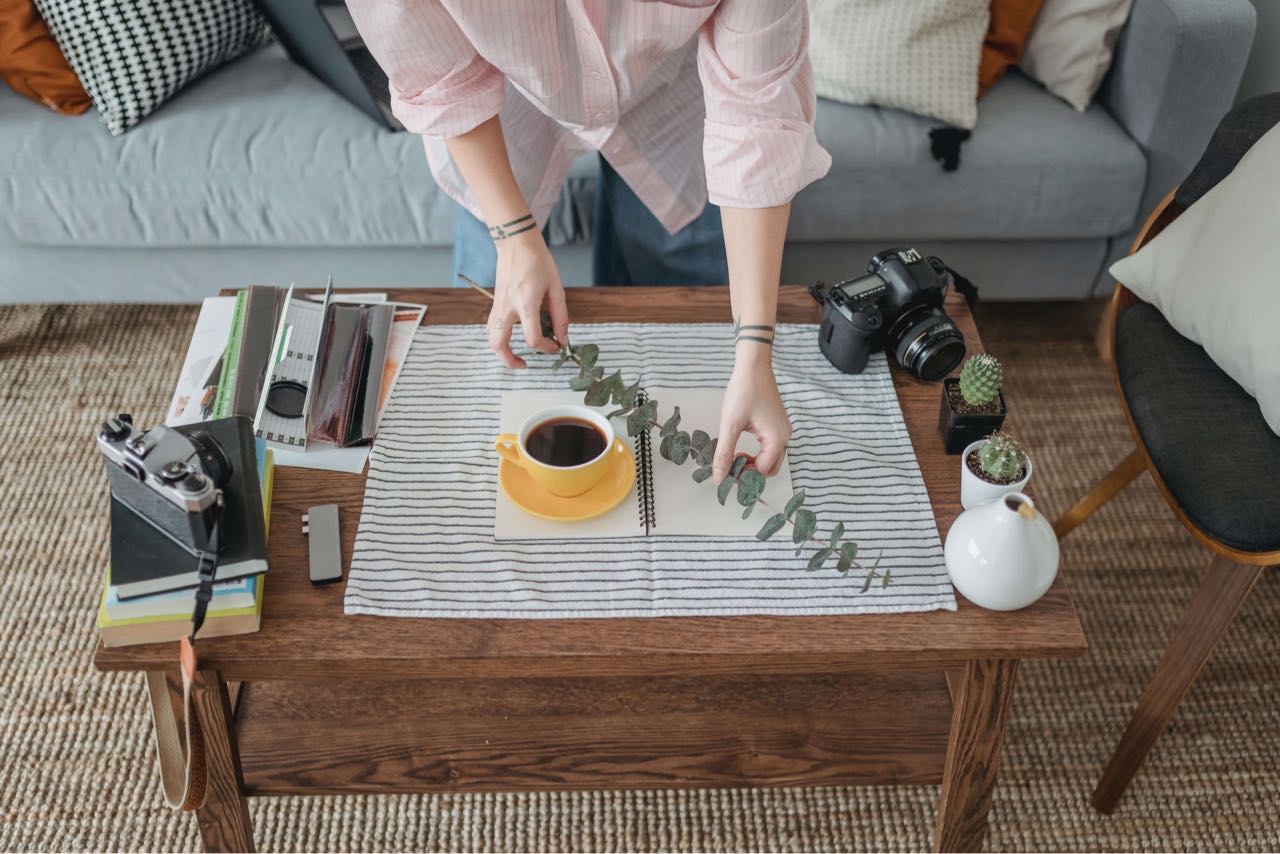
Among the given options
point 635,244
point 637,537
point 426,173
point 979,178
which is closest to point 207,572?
point 637,537

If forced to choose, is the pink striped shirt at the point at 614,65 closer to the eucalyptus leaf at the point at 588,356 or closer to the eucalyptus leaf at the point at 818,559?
the eucalyptus leaf at the point at 588,356

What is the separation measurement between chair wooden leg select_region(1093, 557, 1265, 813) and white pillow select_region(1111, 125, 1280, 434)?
0.59 feet

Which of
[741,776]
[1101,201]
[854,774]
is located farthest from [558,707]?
[1101,201]

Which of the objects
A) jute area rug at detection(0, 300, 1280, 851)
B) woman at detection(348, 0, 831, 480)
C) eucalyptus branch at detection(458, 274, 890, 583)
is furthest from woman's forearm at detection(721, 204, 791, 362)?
jute area rug at detection(0, 300, 1280, 851)

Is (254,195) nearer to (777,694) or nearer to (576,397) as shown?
(576,397)

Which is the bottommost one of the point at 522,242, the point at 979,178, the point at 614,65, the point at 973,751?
the point at 973,751

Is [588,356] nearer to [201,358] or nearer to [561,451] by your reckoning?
[561,451]

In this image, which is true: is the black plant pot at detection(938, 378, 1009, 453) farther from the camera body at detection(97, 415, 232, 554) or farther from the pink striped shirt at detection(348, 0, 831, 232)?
the camera body at detection(97, 415, 232, 554)

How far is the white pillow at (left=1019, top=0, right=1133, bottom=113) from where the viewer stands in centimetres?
174

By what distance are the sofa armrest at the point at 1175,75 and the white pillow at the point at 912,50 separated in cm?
26

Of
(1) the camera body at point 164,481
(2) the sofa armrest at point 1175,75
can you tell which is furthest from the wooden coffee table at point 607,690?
(2) the sofa armrest at point 1175,75

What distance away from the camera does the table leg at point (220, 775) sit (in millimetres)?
967

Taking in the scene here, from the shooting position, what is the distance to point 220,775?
1.05m

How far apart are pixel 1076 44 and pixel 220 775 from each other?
1.71 meters
